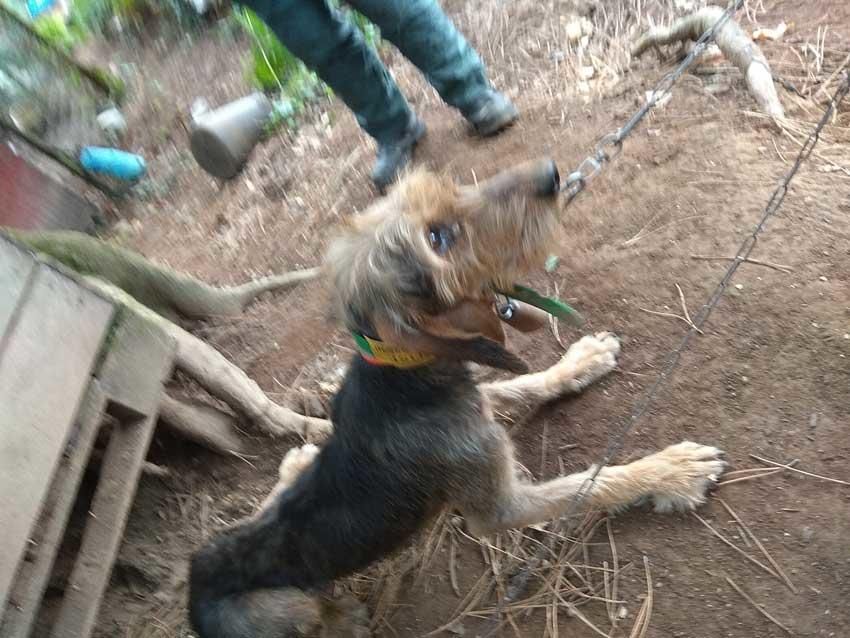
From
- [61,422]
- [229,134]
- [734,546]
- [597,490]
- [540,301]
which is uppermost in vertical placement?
[229,134]

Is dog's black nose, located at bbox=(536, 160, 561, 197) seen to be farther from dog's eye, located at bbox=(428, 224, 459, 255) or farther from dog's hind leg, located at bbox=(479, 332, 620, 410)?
dog's hind leg, located at bbox=(479, 332, 620, 410)

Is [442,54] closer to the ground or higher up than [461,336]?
higher up

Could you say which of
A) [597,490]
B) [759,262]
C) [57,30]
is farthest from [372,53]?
[57,30]

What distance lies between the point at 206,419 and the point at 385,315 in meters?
1.96

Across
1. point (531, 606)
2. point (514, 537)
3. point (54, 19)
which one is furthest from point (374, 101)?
point (54, 19)

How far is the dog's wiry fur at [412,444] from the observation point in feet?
7.98

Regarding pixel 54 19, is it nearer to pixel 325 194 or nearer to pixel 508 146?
pixel 325 194

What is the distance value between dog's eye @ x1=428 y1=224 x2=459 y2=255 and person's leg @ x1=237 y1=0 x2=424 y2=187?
225cm

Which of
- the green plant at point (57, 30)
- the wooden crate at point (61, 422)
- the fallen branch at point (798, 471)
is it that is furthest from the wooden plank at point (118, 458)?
the green plant at point (57, 30)

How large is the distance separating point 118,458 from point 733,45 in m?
3.97

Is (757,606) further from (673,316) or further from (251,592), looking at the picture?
(251,592)

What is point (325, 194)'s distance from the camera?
544 centimetres

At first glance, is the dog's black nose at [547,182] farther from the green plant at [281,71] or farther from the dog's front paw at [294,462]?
the green plant at [281,71]

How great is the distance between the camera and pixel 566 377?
3.43 metres
